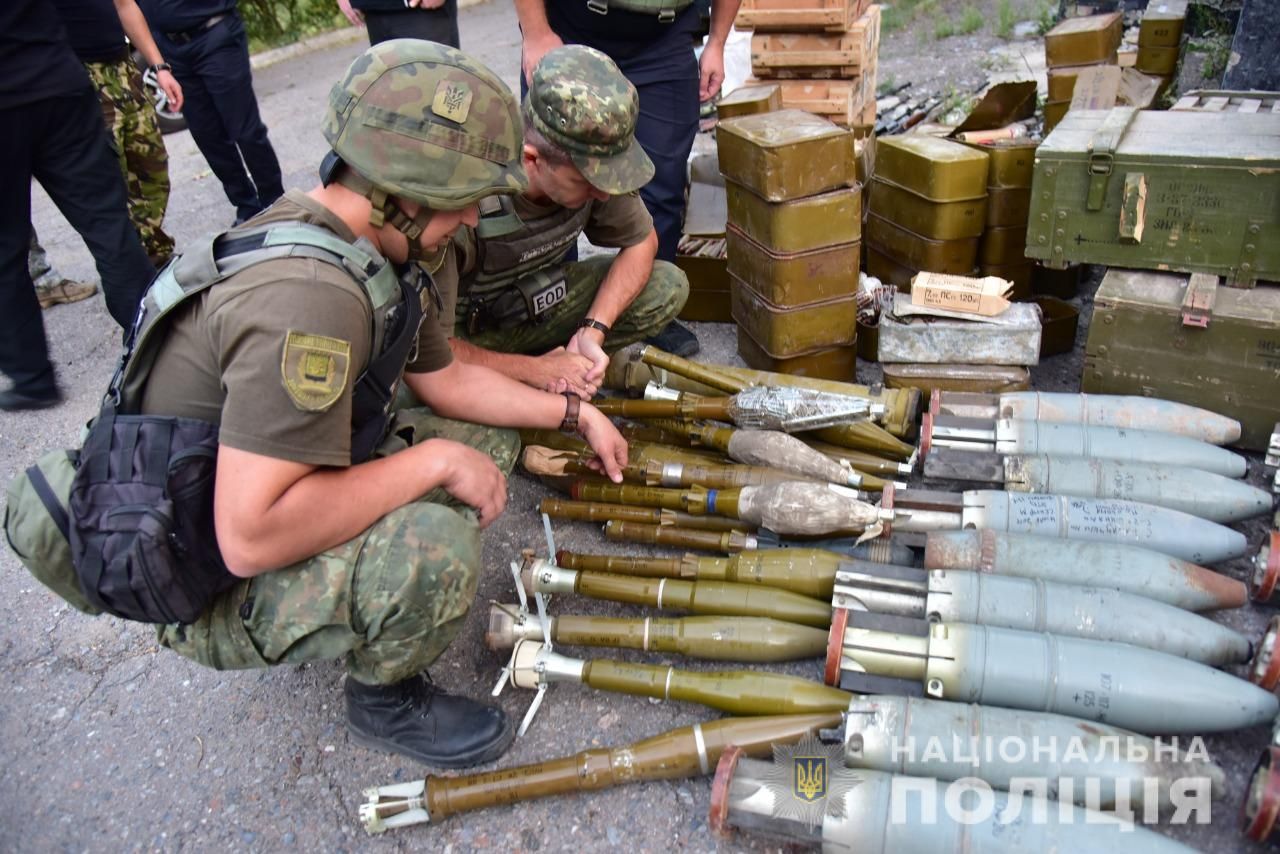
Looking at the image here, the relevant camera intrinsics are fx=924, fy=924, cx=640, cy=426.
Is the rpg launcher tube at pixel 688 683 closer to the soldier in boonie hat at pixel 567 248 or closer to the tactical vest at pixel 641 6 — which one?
the soldier in boonie hat at pixel 567 248

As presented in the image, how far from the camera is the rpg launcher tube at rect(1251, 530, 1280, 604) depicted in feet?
9.81

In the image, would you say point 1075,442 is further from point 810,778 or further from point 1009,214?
point 810,778

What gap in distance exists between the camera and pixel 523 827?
2.80m

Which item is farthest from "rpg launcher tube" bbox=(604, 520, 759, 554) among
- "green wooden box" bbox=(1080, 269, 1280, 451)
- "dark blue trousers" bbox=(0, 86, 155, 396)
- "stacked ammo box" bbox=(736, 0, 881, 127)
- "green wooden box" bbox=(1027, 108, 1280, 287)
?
"stacked ammo box" bbox=(736, 0, 881, 127)

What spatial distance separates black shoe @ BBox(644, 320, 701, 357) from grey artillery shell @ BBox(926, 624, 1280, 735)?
2.67m

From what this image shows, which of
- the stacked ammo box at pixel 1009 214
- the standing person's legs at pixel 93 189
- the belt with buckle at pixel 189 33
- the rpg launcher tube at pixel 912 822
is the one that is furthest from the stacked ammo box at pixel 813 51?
the rpg launcher tube at pixel 912 822

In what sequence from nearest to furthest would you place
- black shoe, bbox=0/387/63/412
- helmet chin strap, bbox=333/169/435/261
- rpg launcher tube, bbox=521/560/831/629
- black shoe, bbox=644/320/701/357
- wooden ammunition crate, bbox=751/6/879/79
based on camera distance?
helmet chin strap, bbox=333/169/435/261, rpg launcher tube, bbox=521/560/831/629, black shoe, bbox=644/320/701/357, black shoe, bbox=0/387/63/412, wooden ammunition crate, bbox=751/6/879/79

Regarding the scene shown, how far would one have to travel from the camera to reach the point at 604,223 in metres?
4.16

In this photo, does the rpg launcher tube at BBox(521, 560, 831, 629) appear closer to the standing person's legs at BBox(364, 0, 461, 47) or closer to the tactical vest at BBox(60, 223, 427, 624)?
the tactical vest at BBox(60, 223, 427, 624)

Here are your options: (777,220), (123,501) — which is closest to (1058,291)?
(777,220)

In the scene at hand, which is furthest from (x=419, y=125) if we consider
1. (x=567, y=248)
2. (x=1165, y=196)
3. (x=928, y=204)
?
(x=1165, y=196)

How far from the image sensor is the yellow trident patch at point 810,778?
2.44 metres

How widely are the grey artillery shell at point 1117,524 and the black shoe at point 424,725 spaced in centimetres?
182

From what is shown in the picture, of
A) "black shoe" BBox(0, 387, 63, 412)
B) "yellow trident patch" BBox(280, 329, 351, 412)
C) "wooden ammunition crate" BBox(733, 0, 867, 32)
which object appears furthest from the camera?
"wooden ammunition crate" BBox(733, 0, 867, 32)
